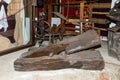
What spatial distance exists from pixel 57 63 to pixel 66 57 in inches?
6.2

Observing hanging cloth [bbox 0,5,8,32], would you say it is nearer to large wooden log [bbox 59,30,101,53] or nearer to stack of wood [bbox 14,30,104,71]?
stack of wood [bbox 14,30,104,71]

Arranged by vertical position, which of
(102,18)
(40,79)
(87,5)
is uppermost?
(87,5)

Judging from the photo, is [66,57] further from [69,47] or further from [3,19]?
[3,19]

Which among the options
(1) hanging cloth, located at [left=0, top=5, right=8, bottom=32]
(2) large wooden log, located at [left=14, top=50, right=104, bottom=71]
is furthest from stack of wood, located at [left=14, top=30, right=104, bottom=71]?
(1) hanging cloth, located at [left=0, top=5, right=8, bottom=32]

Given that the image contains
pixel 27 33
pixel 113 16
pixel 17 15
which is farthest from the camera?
pixel 27 33

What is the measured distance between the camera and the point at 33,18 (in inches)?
126

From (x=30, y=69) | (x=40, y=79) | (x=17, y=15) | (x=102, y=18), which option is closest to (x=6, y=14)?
(x=17, y=15)

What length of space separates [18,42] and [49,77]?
1.19 m

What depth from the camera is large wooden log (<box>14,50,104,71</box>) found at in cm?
224

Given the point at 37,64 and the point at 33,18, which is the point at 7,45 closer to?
the point at 33,18

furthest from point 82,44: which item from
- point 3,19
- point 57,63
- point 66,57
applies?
point 3,19

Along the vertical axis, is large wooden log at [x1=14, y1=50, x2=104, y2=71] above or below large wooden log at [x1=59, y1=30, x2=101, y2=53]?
below

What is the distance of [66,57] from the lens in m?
2.35

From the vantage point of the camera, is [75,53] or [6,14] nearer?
[75,53]
